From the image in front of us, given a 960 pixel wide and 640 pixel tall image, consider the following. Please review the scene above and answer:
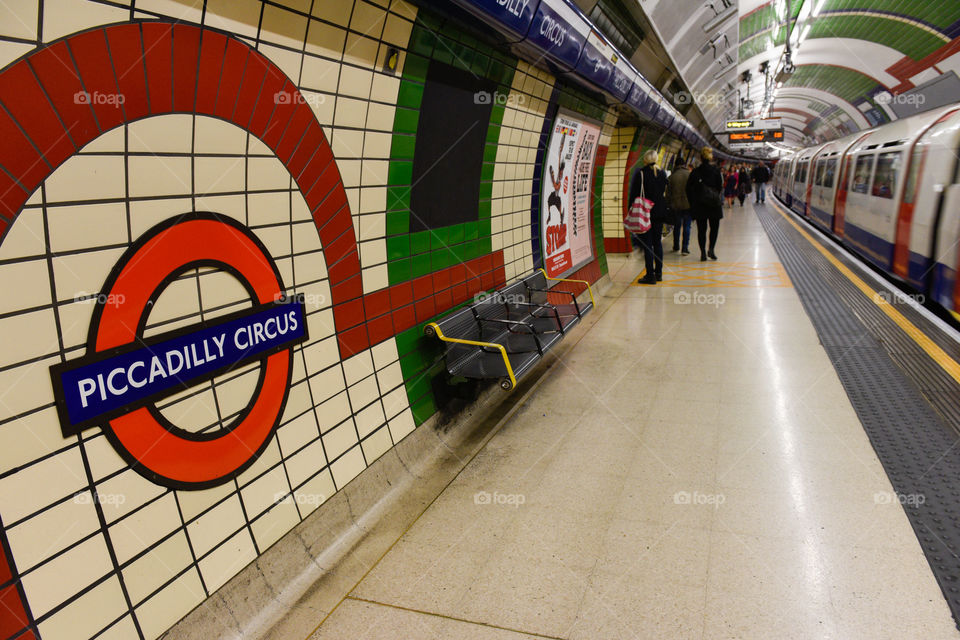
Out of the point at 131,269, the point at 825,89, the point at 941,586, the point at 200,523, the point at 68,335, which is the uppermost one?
the point at 825,89

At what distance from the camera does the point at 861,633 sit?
183 cm

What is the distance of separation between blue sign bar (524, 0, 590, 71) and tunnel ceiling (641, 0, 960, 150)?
2776 mm

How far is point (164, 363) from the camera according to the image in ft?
5.77

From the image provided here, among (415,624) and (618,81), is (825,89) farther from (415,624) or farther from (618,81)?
(415,624)

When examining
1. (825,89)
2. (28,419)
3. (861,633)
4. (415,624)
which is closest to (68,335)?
(28,419)

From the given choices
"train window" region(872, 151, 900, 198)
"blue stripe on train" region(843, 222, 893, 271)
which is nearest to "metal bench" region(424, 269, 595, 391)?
"blue stripe on train" region(843, 222, 893, 271)

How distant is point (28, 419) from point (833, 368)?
470 cm

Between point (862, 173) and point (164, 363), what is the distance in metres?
10.1
